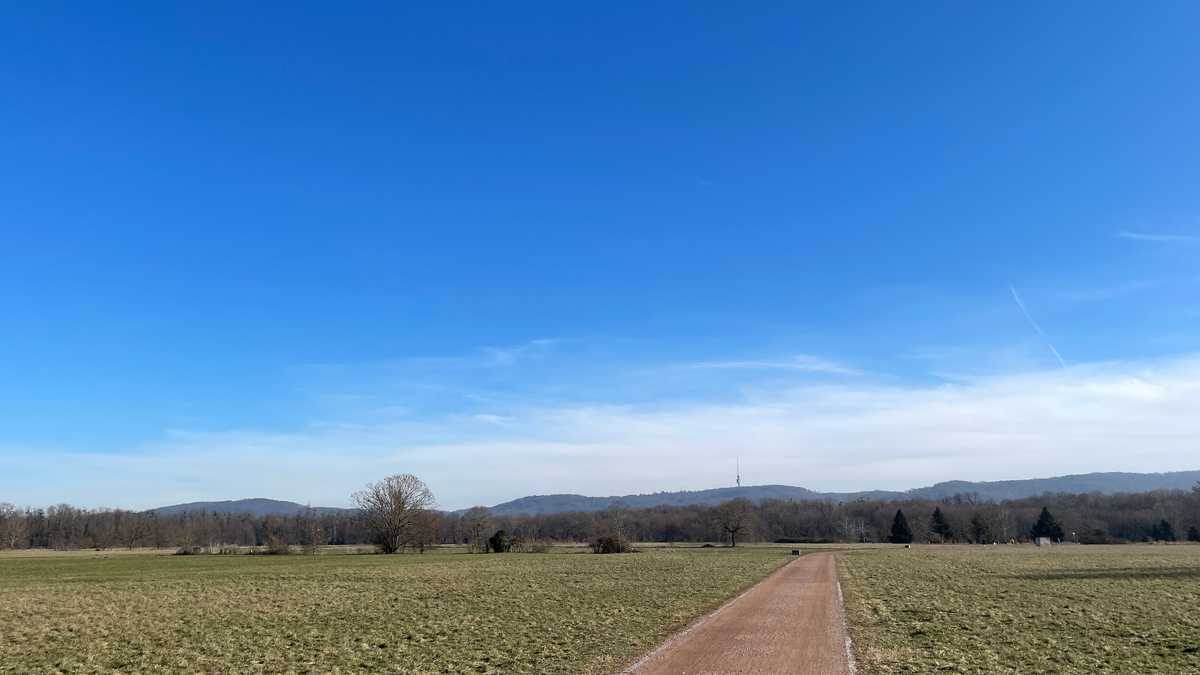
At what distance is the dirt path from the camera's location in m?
13.5

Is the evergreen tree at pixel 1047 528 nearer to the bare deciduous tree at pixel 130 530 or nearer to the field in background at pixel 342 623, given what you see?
the field in background at pixel 342 623

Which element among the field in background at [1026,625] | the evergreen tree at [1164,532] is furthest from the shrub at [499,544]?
the evergreen tree at [1164,532]

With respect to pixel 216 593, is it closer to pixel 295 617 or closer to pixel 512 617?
pixel 295 617

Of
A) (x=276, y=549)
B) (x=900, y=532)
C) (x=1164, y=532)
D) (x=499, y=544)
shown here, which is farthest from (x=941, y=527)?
(x=276, y=549)

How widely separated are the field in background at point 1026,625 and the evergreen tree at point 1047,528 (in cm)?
11183

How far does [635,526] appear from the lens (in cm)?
19200

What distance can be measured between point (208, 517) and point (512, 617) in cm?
21614

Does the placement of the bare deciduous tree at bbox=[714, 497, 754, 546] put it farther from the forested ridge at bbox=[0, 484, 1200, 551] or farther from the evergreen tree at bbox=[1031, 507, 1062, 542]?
the evergreen tree at bbox=[1031, 507, 1062, 542]

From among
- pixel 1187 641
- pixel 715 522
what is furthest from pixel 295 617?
pixel 715 522

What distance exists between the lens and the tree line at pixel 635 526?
90.4 m

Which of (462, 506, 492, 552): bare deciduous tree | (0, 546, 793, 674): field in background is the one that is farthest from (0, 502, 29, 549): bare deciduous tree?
(0, 546, 793, 674): field in background

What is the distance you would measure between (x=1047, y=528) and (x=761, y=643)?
143174 mm

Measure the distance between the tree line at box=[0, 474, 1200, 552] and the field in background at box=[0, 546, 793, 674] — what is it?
2033 inches

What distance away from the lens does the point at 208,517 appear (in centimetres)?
19738
